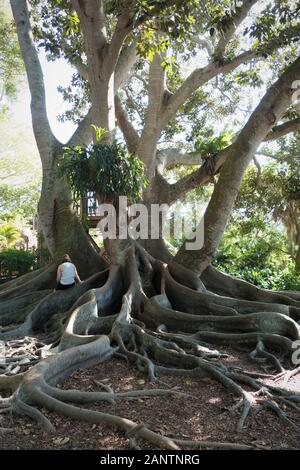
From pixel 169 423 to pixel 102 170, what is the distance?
4672mm

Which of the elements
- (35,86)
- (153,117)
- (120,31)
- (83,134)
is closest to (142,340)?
(120,31)

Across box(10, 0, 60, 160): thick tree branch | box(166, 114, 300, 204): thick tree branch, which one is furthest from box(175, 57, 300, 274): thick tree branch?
box(10, 0, 60, 160): thick tree branch

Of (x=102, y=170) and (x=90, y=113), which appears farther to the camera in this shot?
(x=90, y=113)

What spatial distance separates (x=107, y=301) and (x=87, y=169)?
2319 millimetres

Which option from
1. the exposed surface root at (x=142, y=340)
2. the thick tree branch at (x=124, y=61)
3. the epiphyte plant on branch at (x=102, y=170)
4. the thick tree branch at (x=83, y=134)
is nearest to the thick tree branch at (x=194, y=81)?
the thick tree branch at (x=124, y=61)

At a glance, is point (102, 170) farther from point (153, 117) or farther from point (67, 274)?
point (153, 117)

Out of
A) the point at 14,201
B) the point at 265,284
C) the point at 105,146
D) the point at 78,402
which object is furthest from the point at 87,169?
the point at 14,201

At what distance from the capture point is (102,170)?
7691mm

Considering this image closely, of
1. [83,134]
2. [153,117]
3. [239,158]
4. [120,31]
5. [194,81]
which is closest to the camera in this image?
[120,31]

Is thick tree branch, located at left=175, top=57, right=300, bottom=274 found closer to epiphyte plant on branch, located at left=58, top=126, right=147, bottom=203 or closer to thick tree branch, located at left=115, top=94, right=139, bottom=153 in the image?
epiphyte plant on branch, located at left=58, top=126, right=147, bottom=203

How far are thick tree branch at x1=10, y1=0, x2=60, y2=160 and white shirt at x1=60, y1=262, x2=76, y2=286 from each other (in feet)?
8.85

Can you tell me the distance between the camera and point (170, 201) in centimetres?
1111

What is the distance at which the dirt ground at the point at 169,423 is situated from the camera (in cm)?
372
